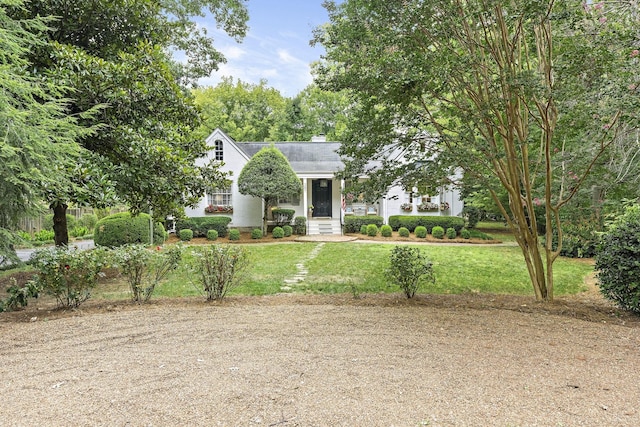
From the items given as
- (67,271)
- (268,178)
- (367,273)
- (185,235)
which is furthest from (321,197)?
(67,271)

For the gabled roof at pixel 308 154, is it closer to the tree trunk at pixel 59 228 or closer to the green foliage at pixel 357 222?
the green foliage at pixel 357 222

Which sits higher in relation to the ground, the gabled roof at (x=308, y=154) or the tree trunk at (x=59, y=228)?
the gabled roof at (x=308, y=154)

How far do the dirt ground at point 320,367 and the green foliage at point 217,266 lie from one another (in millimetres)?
766

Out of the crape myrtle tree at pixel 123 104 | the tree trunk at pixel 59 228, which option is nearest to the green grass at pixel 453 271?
the crape myrtle tree at pixel 123 104

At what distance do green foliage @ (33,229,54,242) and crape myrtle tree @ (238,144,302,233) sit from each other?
918cm

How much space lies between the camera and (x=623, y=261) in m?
4.73

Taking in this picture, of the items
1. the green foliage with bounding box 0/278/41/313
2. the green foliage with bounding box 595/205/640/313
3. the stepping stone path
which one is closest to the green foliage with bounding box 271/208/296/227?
the stepping stone path

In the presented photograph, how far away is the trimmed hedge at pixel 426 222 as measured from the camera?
1655cm

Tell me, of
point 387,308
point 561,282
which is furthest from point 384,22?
point 561,282

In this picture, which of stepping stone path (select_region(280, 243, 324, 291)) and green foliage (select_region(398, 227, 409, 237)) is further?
green foliage (select_region(398, 227, 409, 237))

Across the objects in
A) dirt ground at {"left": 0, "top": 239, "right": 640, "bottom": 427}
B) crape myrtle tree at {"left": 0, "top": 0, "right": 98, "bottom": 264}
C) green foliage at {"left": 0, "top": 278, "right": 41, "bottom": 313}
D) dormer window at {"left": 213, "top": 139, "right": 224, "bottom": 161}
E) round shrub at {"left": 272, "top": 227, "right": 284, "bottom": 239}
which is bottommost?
dirt ground at {"left": 0, "top": 239, "right": 640, "bottom": 427}

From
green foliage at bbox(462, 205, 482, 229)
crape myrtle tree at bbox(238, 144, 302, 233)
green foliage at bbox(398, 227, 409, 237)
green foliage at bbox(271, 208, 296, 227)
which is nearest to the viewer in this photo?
crape myrtle tree at bbox(238, 144, 302, 233)

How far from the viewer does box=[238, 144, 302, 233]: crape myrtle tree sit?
15086 millimetres

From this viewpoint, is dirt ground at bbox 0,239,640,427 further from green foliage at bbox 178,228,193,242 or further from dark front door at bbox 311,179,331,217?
dark front door at bbox 311,179,331,217
